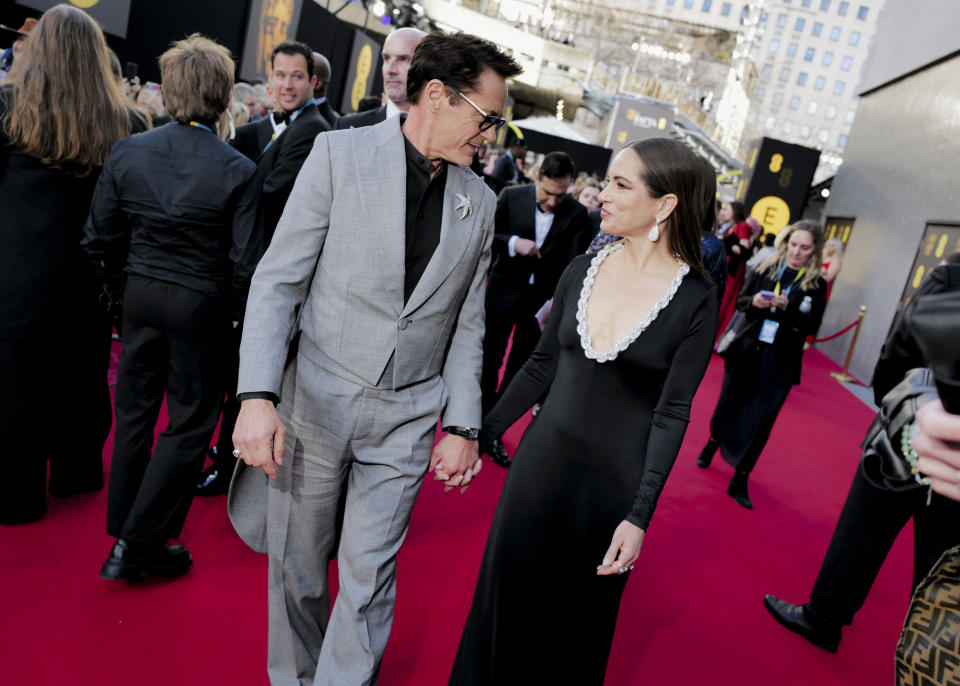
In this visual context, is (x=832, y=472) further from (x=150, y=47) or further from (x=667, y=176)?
(x=150, y=47)

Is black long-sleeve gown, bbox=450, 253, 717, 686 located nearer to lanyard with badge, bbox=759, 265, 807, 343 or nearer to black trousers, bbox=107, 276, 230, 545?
black trousers, bbox=107, 276, 230, 545

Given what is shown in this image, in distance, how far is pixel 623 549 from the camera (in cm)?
175

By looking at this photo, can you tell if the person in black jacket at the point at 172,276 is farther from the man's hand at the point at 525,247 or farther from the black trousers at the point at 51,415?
the man's hand at the point at 525,247

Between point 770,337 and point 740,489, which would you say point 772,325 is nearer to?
point 770,337

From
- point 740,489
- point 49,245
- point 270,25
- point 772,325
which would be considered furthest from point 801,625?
point 270,25

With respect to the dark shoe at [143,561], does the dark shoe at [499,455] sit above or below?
below

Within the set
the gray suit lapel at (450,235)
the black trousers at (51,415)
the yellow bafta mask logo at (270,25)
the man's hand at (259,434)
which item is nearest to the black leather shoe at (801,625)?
the gray suit lapel at (450,235)

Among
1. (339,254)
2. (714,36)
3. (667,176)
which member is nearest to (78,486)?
(339,254)

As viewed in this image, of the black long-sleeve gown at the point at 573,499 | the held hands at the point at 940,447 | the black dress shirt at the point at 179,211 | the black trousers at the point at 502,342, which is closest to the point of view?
the held hands at the point at 940,447

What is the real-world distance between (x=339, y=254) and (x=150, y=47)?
8.82 m

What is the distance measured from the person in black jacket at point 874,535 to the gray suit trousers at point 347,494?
1.42 metres

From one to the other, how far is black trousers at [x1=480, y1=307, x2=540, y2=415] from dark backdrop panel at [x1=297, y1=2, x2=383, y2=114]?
7690mm

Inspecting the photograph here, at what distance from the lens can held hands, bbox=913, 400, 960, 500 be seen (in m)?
0.86

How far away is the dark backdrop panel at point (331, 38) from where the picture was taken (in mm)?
11242
